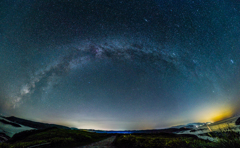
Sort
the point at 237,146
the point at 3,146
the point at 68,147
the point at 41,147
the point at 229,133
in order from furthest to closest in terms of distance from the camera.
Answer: the point at 68,147 < the point at 41,147 < the point at 3,146 < the point at 229,133 < the point at 237,146

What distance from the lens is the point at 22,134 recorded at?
1941cm

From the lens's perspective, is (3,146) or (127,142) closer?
(3,146)

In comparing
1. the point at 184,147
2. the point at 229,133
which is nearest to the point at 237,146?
the point at 229,133

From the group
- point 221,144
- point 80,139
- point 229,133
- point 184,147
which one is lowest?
point 80,139

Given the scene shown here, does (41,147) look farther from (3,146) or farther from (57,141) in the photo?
(3,146)

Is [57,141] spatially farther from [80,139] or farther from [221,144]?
[221,144]

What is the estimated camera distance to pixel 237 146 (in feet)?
13.3

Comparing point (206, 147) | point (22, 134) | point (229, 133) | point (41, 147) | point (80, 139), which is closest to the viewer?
point (229, 133)

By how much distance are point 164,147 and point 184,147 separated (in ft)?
5.15

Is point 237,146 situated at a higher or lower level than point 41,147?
higher

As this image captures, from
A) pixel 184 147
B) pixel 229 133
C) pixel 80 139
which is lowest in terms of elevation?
pixel 80 139

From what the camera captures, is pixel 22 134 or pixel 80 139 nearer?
pixel 80 139

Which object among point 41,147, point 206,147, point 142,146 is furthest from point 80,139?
point 206,147

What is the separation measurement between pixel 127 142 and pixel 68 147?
701 cm
